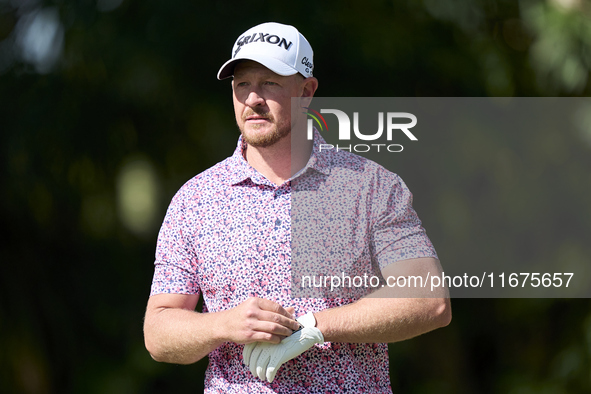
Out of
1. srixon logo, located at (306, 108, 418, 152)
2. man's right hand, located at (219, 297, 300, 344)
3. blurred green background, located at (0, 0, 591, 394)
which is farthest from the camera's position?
blurred green background, located at (0, 0, 591, 394)

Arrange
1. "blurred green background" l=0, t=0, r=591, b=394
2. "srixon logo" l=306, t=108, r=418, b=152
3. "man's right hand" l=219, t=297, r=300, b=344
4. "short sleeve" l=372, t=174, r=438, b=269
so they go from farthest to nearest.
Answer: "blurred green background" l=0, t=0, r=591, b=394
"srixon logo" l=306, t=108, r=418, b=152
"short sleeve" l=372, t=174, r=438, b=269
"man's right hand" l=219, t=297, r=300, b=344

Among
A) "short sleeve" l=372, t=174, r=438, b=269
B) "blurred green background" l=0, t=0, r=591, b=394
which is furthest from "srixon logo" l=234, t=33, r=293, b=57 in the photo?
"blurred green background" l=0, t=0, r=591, b=394

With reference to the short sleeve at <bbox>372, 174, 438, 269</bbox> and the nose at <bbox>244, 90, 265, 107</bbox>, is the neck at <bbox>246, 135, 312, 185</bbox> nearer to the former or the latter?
the nose at <bbox>244, 90, 265, 107</bbox>

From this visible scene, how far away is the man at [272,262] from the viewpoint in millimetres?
1568

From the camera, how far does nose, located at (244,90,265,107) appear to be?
66.5 inches

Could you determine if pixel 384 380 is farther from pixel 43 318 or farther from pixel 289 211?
pixel 43 318

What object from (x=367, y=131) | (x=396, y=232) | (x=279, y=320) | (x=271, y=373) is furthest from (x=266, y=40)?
(x=271, y=373)

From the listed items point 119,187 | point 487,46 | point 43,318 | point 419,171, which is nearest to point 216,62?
point 119,187

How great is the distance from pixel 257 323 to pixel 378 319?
0.28 m

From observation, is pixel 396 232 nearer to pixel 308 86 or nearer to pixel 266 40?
pixel 308 86

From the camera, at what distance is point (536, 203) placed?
3.50 meters

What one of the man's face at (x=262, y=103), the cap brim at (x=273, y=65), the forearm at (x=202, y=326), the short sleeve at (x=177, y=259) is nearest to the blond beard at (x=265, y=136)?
the man's face at (x=262, y=103)

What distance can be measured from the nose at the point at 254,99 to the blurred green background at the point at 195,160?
1598 mm

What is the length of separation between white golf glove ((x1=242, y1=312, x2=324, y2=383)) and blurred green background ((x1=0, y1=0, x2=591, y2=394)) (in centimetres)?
183
